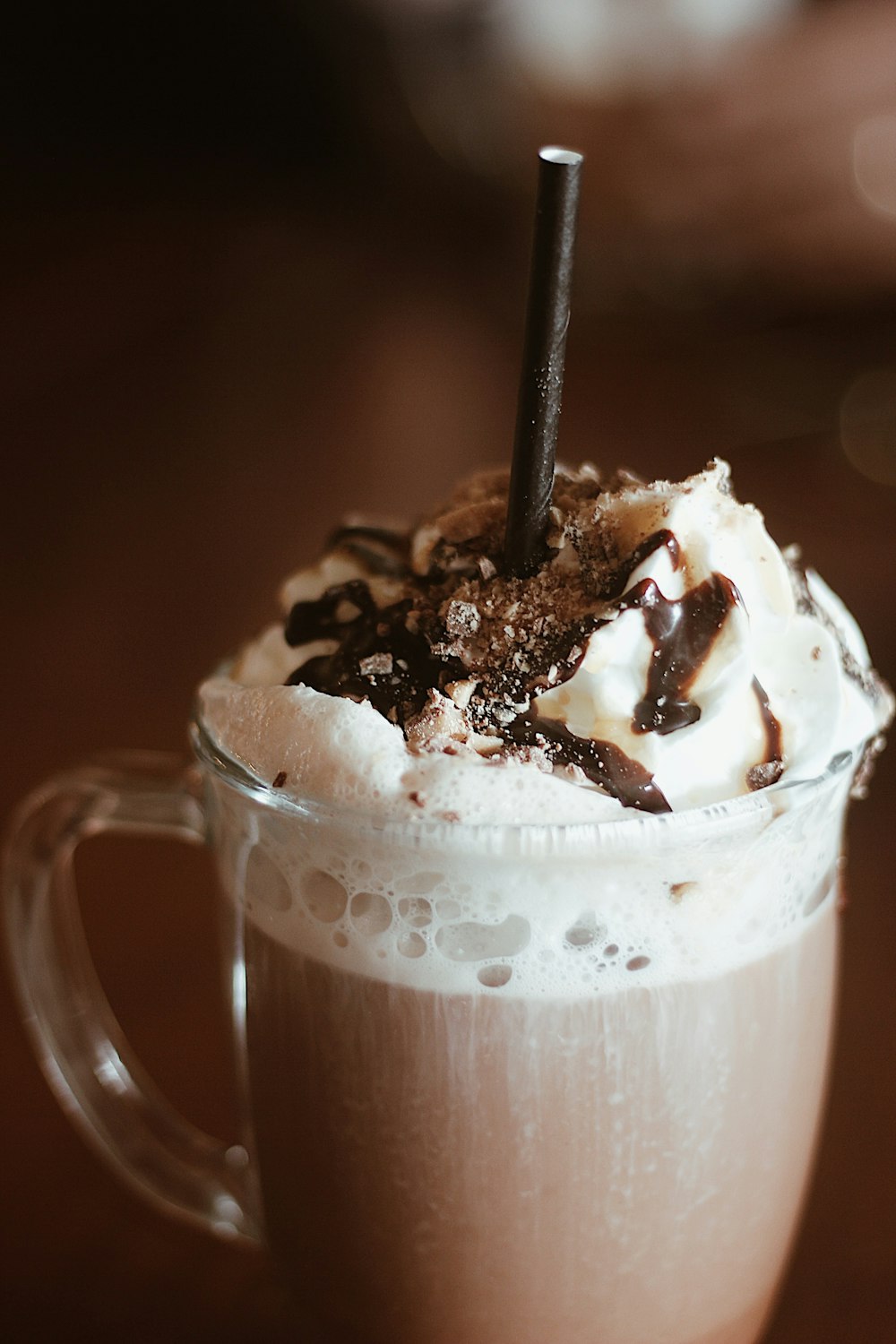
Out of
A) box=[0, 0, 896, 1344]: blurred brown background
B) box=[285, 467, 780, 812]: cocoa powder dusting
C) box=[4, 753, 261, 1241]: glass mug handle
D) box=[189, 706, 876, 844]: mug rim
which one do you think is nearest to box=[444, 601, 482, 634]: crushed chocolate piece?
box=[285, 467, 780, 812]: cocoa powder dusting

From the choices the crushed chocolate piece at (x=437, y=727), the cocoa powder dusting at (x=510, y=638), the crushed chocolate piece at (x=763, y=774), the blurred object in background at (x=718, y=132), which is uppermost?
the blurred object in background at (x=718, y=132)

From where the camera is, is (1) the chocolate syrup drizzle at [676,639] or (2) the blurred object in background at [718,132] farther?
(2) the blurred object in background at [718,132]

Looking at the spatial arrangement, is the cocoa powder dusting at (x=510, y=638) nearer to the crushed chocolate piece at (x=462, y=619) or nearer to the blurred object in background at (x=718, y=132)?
the crushed chocolate piece at (x=462, y=619)

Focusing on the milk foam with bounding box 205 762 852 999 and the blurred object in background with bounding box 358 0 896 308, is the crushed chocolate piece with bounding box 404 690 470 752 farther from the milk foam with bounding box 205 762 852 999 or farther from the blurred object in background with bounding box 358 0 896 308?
the blurred object in background with bounding box 358 0 896 308

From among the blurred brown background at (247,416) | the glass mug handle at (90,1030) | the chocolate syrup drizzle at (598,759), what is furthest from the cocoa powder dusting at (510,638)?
the blurred brown background at (247,416)

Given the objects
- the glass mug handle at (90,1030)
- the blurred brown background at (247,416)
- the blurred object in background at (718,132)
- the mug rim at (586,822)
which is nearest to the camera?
the mug rim at (586,822)

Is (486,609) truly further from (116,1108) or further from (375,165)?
(375,165)

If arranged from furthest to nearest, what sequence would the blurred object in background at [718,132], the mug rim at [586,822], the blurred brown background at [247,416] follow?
1. the blurred object in background at [718,132]
2. the blurred brown background at [247,416]
3. the mug rim at [586,822]

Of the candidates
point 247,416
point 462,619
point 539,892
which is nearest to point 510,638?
point 462,619
